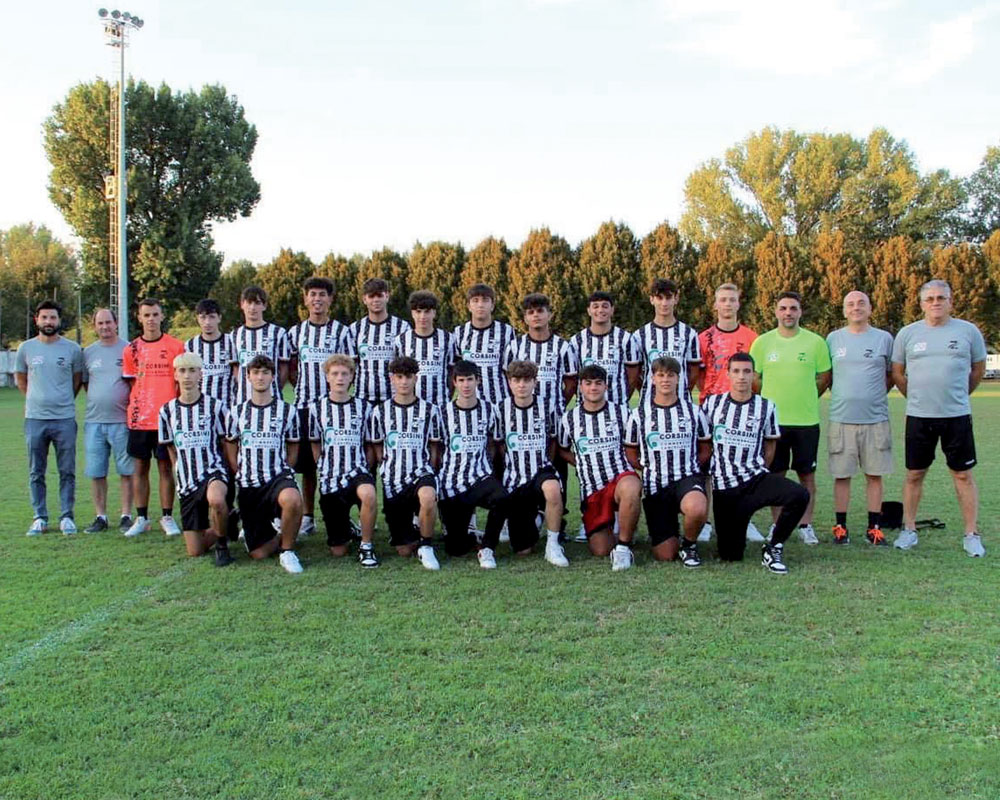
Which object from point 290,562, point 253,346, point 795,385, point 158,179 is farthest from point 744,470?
point 158,179

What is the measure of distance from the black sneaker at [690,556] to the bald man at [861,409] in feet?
4.00

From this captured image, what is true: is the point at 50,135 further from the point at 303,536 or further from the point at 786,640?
the point at 786,640

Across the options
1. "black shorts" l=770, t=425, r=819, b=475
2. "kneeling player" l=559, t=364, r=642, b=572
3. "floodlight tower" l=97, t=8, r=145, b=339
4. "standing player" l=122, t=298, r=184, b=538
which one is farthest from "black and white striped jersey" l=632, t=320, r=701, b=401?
"floodlight tower" l=97, t=8, r=145, b=339

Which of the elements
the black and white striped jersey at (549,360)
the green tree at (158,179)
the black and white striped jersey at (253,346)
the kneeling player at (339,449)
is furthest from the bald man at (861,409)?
the green tree at (158,179)

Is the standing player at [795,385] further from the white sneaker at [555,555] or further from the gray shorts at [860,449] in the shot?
the white sneaker at [555,555]

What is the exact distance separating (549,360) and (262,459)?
1975 millimetres

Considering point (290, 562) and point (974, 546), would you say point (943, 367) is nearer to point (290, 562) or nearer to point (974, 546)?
point (974, 546)

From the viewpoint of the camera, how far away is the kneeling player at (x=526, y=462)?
5.26 m

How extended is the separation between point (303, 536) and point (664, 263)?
99.5ft

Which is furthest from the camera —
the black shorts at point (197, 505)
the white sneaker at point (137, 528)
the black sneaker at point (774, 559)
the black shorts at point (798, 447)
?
the white sneaker at point (137, 528)

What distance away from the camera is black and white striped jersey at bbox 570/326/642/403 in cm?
577

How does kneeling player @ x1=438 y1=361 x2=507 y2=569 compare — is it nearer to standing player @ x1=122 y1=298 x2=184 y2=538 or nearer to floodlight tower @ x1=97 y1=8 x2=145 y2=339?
standing player @ x1=122 y1=298 x2=184 y2=538

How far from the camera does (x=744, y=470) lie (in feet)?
16.9

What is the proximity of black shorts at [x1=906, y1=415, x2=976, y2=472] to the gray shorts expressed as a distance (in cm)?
15
